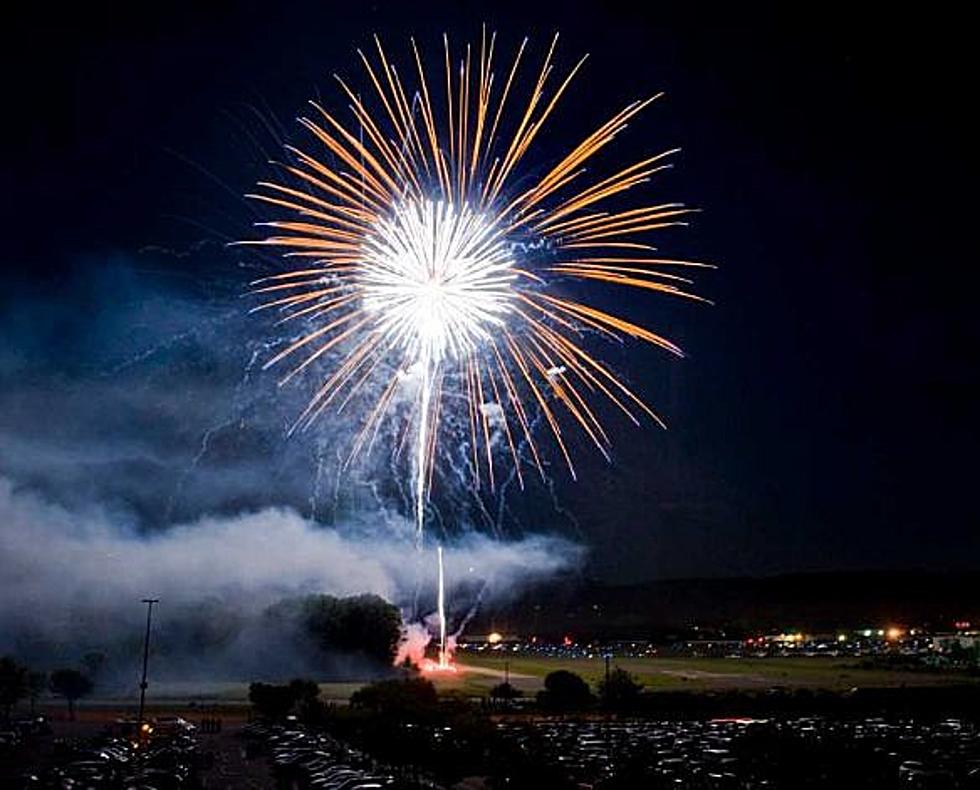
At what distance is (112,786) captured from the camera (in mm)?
31500

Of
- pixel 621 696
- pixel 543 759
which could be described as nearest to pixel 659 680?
pixel 621 696

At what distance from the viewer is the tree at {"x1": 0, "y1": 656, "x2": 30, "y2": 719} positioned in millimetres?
71938

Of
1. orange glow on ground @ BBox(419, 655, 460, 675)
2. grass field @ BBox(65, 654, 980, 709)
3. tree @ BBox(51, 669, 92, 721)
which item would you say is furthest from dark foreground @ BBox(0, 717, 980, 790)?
orange glow on ground @ BBox(419, 655, 460, 675)

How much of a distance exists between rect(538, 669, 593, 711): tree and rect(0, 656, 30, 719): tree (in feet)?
122

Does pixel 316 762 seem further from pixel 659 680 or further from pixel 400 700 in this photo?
pixel 659 680

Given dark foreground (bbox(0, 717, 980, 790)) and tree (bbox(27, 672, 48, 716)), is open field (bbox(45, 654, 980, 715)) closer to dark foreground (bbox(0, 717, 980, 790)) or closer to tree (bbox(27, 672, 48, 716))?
tree (bbox(27, 672, 48, 716))

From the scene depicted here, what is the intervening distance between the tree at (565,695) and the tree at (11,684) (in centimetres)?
3704

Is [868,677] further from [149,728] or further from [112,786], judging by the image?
[112,786]

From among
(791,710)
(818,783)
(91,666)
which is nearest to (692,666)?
(791,710)

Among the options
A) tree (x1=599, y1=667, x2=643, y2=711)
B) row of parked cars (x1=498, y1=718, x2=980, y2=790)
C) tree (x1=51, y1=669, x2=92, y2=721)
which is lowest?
row of parked cars (x1=498, y1=718, x2=980, y2=790)

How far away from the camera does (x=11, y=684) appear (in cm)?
7288

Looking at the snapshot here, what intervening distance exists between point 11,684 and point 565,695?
133ft

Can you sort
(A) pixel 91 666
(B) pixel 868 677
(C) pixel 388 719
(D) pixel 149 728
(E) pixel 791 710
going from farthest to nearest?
(A) pixel 91 666 → (B) pixel 868 677 → (E) pixel 791 710 → (D) pixel 149 728 → (C) pixel 388 719

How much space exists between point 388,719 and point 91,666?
213 ft
